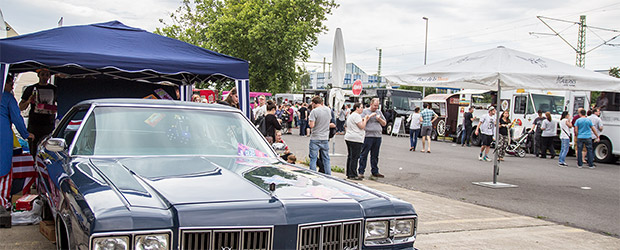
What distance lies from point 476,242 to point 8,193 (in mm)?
5555

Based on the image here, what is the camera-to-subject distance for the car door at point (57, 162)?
11.9 ft

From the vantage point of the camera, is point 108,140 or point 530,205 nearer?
point 108,140

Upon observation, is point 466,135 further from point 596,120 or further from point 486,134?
point 596,120

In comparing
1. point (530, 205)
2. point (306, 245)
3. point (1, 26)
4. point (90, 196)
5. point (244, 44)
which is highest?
point (244, 44)

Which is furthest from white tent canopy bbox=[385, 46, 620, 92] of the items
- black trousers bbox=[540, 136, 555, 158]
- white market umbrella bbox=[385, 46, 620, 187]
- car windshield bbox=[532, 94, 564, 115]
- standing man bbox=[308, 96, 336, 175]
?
car windshield bbox=[532, 94, 564, 115]

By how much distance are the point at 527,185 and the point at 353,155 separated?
4059 mm

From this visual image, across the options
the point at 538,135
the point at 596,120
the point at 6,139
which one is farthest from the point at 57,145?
the point at 538,135

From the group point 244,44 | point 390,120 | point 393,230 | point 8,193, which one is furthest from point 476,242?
point 244,44

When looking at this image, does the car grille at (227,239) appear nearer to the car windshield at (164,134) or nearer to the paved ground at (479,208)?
the car windshield at (164,134)

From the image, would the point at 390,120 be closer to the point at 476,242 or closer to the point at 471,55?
the point at 471,55

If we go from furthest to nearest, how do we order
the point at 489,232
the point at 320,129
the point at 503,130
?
the point at 503,130
the point at 320,129
the point at 489,232

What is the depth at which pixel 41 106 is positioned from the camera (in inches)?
296

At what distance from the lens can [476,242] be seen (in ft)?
18.9

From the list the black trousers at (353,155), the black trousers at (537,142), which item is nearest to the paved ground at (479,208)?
the black trousers at (353,155)
